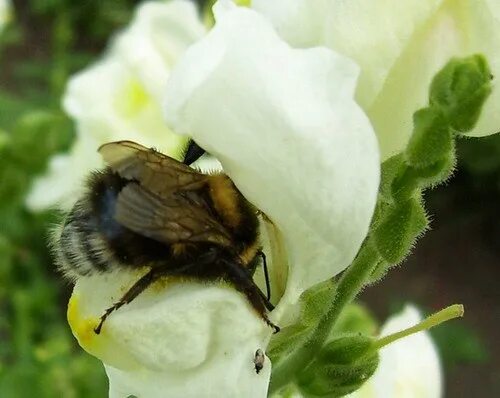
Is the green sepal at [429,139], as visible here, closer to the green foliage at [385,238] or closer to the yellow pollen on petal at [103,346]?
the green foliage at [385,238]

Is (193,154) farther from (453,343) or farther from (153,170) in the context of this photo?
(453,343)

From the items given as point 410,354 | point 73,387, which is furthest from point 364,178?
point 73,387

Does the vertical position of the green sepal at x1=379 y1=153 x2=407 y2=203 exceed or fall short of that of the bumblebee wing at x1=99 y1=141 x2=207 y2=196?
it falls short

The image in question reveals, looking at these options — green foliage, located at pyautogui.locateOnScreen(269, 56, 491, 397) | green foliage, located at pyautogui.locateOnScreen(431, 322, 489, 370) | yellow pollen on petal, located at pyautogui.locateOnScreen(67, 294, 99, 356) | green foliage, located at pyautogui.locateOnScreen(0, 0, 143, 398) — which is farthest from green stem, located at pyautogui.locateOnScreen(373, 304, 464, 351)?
green foliage, located at pyautogui.locateOnScreen(431, 322, 489, 370)

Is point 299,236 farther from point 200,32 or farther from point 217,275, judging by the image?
point 200,32

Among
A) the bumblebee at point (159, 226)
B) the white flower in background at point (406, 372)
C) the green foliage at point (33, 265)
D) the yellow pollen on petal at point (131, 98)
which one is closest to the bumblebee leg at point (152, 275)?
the bumblebee at point (159, 226)

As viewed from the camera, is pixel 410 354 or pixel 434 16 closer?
pixel 434 16

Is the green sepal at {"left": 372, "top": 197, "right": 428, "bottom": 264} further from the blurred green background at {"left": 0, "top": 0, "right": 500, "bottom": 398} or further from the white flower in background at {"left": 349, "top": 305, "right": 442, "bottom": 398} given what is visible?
the blurred green background at {"left": 0, "top": 0, "right": 500, "bottom": 398}

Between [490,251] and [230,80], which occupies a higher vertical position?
[230,80]
